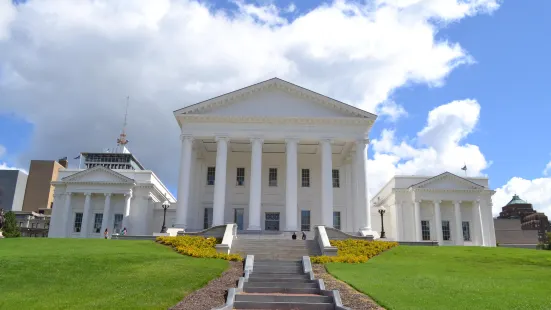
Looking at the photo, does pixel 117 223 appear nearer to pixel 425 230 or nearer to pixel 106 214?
pixel 106 214

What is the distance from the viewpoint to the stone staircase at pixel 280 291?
48.8 feet

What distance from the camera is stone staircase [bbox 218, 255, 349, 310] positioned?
48.8ft

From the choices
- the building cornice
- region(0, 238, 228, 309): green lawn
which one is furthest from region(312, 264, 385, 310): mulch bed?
the building cornice

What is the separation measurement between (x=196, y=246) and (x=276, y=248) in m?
5.15

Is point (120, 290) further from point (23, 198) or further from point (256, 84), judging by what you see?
point (23, 198)

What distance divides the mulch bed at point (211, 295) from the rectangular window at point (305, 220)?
2668 cm

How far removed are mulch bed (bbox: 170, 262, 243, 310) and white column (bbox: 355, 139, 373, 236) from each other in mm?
22129

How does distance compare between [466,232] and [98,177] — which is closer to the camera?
[98,177]

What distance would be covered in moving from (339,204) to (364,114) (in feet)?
34.4

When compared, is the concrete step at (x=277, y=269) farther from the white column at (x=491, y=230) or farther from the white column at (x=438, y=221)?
the white column at (x=491, y=230)

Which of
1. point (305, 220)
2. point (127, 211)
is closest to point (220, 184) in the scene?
point (305, 220)

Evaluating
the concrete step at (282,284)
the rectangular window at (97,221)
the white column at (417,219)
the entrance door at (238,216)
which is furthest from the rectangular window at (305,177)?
the concrete step at (282,284)

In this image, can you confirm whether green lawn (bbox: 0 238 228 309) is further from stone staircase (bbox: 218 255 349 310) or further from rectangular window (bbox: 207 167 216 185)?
rectangular window (bbox: 207 167 216 185)

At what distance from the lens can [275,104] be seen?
42.2 metres
